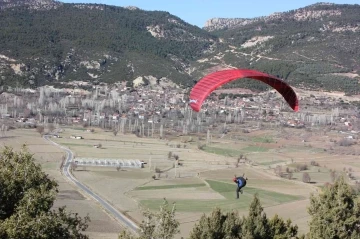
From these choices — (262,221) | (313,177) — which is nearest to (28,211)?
(262,221)

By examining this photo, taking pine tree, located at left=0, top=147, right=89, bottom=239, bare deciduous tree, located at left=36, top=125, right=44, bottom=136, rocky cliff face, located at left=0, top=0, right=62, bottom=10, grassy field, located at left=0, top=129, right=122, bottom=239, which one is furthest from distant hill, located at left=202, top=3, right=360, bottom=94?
pine tree, located at left=0, top=147, right=89, bottom=239

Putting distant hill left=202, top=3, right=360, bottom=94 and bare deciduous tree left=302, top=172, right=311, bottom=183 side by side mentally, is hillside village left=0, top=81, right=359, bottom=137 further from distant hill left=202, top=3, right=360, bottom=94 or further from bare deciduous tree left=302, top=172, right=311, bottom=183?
bare deciduous tree left=302, top=172, right=311, bottom=183

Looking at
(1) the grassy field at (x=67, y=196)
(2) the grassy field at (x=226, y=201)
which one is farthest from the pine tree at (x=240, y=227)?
(2) the grassy field at (x=226, y=201)

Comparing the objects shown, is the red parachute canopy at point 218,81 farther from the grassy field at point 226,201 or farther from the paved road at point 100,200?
the grassy field at point 226,201

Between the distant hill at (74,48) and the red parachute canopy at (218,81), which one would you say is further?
the distant hill at (74,48)

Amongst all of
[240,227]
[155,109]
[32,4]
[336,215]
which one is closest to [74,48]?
[32,4]

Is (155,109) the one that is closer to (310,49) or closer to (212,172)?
(212,172)

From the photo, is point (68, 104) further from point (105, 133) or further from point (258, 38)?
point (258, 38)
